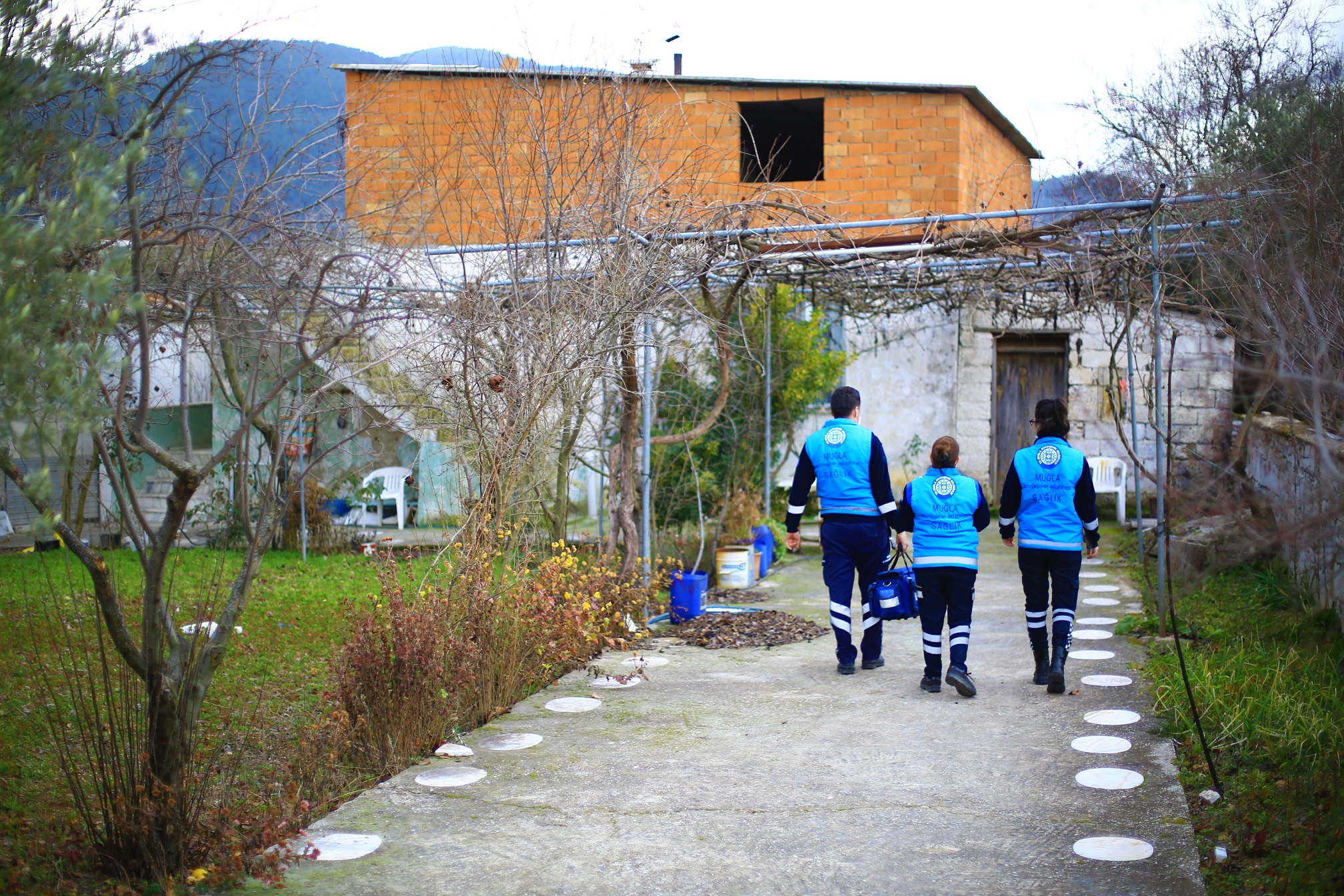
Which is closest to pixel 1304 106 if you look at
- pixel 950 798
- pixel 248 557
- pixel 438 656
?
pixel 950 798

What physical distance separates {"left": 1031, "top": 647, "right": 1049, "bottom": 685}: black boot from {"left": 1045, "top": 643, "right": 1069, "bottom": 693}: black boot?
0.26ft

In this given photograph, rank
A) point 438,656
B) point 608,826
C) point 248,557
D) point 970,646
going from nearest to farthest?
1. point 248,557
2. point 608,826
3. point 438,656
4. point 970,646

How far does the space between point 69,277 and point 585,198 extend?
13.8 ft

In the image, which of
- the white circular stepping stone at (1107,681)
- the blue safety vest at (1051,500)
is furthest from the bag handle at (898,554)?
the white circular stepping stone at (1107,681)

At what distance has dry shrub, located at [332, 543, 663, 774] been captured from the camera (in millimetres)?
4707

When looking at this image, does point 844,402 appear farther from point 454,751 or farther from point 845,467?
point 454,751

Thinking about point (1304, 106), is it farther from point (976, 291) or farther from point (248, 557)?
point (248, 557)

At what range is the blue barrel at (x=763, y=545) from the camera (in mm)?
10500

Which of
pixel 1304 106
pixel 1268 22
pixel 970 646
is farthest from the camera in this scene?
pixel 1268 22

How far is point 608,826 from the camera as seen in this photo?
12.6ft

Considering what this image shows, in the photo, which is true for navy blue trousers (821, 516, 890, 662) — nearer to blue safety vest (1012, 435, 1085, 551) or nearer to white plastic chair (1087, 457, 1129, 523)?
blue safety vest (1012, 435, 1085, 551)

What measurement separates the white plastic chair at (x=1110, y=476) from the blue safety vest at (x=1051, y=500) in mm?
8323

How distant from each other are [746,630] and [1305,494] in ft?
11.8

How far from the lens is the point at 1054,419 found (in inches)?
234
